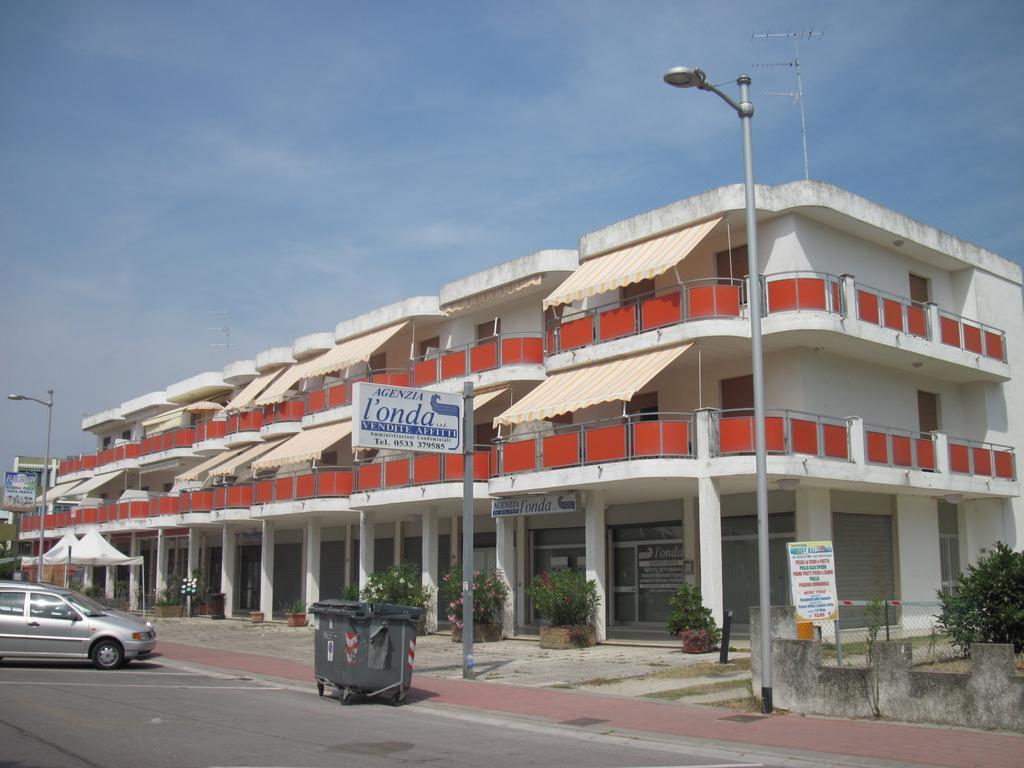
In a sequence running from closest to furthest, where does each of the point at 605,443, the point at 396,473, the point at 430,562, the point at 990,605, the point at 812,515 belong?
the point at 990,605 < the point at 812,515 < the point at 605,443 < the point at 430,562 < the point at 396,473

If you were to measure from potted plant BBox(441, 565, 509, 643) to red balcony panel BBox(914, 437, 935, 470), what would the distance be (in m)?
10.8

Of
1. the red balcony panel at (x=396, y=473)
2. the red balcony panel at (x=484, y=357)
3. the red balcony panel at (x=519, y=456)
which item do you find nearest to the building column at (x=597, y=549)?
the red balcony panel at (x=519, y=456)

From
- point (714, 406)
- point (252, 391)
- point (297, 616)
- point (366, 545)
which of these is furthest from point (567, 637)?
point (252, 391)

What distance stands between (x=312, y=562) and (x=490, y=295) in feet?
40.1

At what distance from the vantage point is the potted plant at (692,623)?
2094 centimetres

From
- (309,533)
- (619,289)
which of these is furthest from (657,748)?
(309,533)

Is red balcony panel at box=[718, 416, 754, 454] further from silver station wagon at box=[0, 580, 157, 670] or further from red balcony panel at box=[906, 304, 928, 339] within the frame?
silver station wagon at box=[0, 580, 157, 670]

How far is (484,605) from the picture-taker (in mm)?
25766

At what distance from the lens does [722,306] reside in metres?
22.8

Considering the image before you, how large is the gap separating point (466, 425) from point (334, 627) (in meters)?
5.07

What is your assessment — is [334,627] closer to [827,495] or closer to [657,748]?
[657,748]

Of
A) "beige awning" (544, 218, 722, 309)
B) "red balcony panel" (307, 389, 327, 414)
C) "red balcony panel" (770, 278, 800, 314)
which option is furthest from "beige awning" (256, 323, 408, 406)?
"red balcony panel" (770, 278, 800, 314)

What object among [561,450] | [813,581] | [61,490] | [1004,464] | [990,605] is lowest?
[990,605]

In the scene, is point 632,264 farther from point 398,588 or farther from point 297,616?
point 297,616
